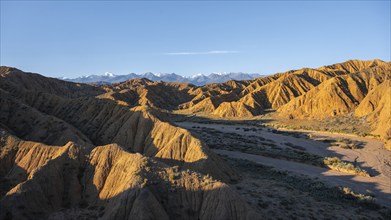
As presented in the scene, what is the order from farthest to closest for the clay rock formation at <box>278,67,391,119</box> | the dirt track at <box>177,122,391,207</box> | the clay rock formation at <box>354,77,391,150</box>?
the clay rock formation at <box>278,67,391,119</box>
the clay rock formation at <box>354,77,391,150</box>
the dirt track at <box>177,122,391,207</box>

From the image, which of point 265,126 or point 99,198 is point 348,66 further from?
point 99,198

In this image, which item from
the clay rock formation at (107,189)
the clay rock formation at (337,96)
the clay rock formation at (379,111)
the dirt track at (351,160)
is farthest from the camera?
the clay rock formation at (337,96)

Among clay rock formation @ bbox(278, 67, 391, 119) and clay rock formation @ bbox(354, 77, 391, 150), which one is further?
clay rock formation @ bbox(278, 67, 391, 119)

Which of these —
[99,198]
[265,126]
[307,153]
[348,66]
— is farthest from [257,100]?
[99,198]

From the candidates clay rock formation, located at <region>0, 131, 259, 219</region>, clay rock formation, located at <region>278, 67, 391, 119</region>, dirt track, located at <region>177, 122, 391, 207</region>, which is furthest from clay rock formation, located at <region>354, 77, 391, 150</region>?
clay rock formation, located at <region>0, 131, 259, 219</region>

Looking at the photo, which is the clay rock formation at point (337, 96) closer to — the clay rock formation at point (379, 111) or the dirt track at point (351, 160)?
the clay rock formation at point (379, 111)

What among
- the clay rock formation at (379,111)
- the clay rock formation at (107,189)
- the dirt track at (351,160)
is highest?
the clay rock formation at (379,111)

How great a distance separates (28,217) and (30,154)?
28.2 feet

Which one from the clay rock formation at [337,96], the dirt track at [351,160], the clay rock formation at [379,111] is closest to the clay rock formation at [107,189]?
the dirt track at [351,160]

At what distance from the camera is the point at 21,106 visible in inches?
1918

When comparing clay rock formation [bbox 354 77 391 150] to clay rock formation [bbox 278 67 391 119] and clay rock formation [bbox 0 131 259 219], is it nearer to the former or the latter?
clay rock formation [bbox 278 67 391 119]

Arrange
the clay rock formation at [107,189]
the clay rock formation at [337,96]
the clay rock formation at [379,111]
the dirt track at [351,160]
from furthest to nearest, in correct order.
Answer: the clay rock formation at [337,96], the clay rock formation at [379,111], the dirt track at [351,160], the clay rock formation at [107,189]

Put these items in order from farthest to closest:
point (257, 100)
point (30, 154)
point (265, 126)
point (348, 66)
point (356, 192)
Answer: point (348, 66), point (257, 100), point (265, 126), point (356, 192), point (30, 154)

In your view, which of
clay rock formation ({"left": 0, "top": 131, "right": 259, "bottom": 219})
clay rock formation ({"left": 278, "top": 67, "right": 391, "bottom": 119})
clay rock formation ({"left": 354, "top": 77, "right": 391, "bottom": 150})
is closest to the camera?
clay rock formation ({"left": 0, "top": 131, "right": 259, "bottom": 219})
